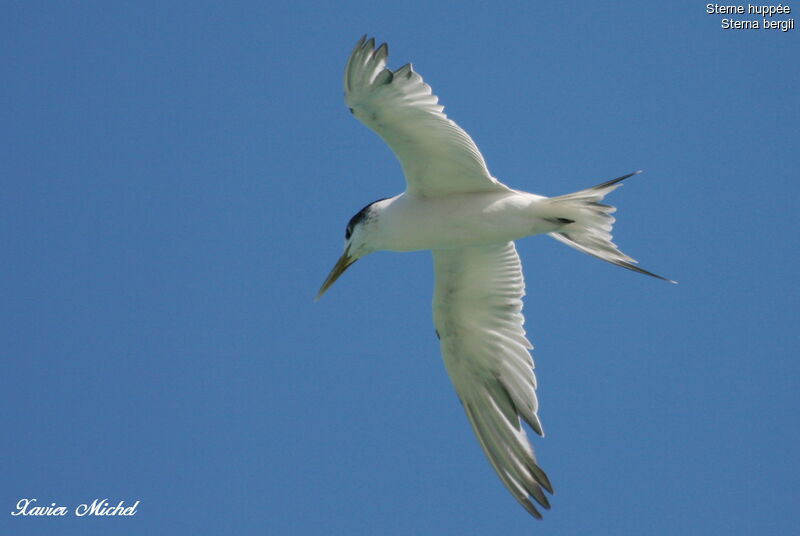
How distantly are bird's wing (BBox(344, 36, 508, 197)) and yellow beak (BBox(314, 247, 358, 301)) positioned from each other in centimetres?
69

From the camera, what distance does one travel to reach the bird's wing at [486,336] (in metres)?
8.33

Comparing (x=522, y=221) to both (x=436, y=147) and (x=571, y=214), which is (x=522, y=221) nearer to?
(x=571, y=214)

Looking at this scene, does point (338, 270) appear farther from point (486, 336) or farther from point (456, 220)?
point (486, 336)

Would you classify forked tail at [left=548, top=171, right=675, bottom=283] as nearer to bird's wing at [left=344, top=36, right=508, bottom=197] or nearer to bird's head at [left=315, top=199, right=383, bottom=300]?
bird's wing at [left=344, top=36, right=508, bottom=197]

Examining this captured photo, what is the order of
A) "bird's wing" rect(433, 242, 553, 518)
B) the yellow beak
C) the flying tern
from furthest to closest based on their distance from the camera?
"bird's wing" rect(433, 242, 553, 518) < the yellow beak < the flying tern

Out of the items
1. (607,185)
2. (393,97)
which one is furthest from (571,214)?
(393,97)

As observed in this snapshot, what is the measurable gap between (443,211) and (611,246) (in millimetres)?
1246

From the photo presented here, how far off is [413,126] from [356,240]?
108 centimetres

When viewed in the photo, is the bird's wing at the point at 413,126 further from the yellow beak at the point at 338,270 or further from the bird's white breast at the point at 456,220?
the yellow beak at the point at 338,270

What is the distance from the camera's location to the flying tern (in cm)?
693

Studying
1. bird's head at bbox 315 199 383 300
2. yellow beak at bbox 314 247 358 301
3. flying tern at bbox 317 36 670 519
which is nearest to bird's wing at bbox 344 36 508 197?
flying tern at bbox 317 36 670 519

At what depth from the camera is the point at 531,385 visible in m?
8.41

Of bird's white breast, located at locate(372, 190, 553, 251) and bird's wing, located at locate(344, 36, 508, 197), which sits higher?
bird's wing, located at locate(344, 36, 508, 197)

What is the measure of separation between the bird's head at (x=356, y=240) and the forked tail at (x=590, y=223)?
1.32 meters
